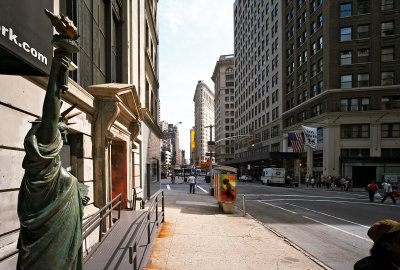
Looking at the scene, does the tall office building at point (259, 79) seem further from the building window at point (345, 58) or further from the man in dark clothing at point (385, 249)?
the man in dark clothing at point (385, 249)

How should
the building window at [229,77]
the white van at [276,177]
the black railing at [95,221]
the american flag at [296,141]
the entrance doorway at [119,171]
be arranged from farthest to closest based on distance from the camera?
the building window at [229,77] < the white van at [276,177] < the american flag at [296,141] < the entrance doorway at [119,171] < the black railing at [95,221]

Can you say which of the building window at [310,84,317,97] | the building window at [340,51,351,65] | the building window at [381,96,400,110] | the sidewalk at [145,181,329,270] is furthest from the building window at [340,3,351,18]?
the sidewalk at [145,181,329,270]

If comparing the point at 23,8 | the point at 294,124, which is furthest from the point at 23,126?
the point at 294,124

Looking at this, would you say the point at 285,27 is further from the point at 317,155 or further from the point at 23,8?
the point at 23,8

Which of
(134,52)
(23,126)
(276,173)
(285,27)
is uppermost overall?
(285,27)

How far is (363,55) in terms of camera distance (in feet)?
118

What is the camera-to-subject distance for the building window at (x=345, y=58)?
3644 cm

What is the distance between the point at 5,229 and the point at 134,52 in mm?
9547

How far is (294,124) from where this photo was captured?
45.2 metres

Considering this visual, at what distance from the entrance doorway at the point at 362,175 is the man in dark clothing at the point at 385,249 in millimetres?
38760

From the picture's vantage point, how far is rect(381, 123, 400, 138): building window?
114 feet

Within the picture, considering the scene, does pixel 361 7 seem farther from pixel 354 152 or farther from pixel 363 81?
pixel 354 152

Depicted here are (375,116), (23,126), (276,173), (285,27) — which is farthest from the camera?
(285,27)

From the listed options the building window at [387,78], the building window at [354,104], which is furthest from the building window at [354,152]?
the building window at [387,78]
